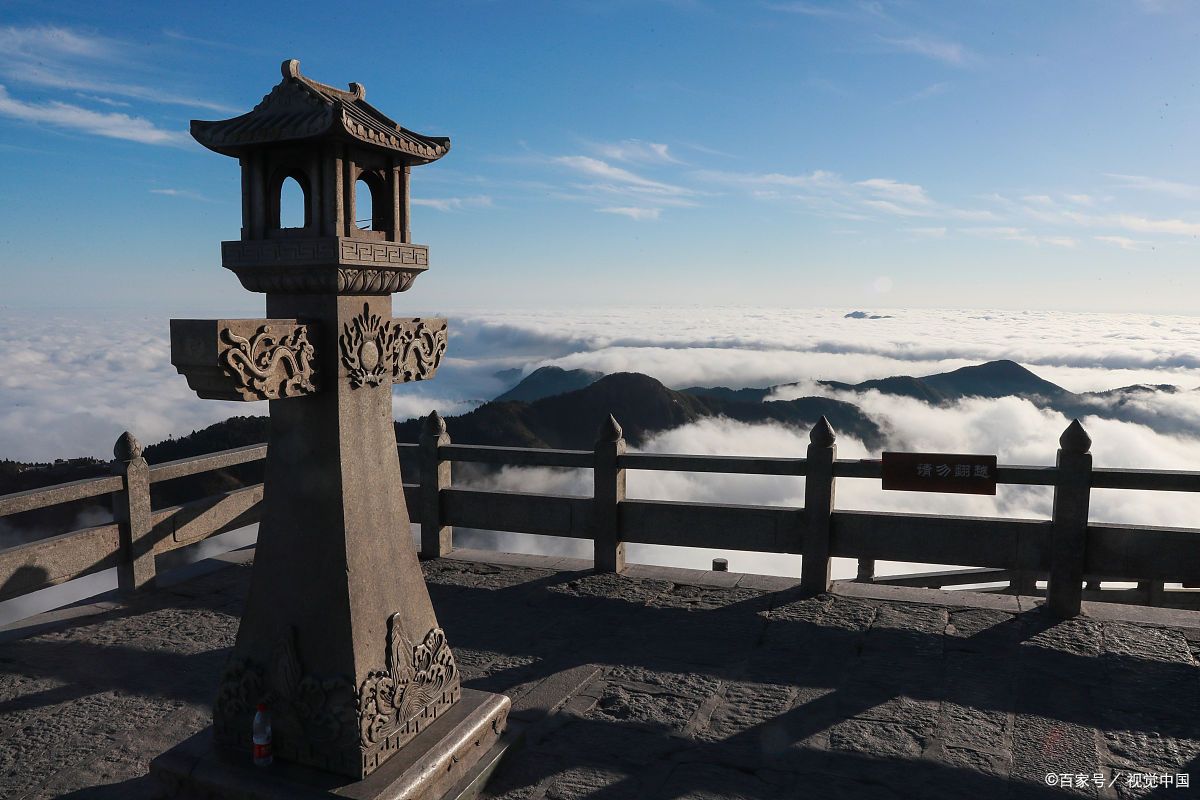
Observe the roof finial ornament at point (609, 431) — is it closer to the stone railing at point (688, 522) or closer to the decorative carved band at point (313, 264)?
the stone railing at point (688, 522)

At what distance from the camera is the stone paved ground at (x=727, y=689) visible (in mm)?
5207

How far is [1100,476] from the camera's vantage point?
7.96 metres

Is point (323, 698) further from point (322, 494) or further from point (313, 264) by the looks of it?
point (313, 264)

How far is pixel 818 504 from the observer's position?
854cm

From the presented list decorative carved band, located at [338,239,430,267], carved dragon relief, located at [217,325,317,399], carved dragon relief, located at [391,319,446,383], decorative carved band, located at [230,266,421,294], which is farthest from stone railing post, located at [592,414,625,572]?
Result: carved dragon relief, located at [217,325,317,399]

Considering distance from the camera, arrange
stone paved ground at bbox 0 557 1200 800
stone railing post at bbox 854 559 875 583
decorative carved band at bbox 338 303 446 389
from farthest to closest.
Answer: stone railing post at bbox 854 559 875 583 < stone paved ground at bbox 0 557 1200 800 < decorative carved band at bbox 338 303 446 389

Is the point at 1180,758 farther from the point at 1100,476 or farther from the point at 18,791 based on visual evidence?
the point at 18,791

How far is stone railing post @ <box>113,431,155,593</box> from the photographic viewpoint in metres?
8.50

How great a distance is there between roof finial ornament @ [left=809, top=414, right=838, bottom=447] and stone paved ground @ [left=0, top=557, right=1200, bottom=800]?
1646mm

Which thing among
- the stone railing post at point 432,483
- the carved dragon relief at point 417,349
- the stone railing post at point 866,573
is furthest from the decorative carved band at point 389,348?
the stone railing post at point 866,573

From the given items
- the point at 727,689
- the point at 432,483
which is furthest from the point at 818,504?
the point at 432,483

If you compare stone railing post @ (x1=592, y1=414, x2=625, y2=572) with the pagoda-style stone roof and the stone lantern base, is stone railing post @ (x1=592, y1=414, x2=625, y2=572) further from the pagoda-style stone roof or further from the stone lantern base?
the pagoda-style stone roof

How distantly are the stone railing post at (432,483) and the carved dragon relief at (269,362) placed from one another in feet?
18.4

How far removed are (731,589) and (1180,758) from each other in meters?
4.21
